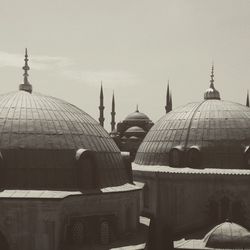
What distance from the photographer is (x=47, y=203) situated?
21.9 meters

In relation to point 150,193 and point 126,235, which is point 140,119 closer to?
point 150,193

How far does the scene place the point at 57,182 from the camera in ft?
77.8

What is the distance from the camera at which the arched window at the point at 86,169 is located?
2412 centimetres

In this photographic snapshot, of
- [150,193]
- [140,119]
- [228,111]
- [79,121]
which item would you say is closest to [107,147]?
[79,121]

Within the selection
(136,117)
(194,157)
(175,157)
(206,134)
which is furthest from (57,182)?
(136,117)

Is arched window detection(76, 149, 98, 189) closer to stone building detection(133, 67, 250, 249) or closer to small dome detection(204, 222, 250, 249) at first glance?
small dome detection(204, 222, 250, 249)

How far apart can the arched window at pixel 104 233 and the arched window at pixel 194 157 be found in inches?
383

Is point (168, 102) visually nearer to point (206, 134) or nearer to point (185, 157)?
point (206, 134)

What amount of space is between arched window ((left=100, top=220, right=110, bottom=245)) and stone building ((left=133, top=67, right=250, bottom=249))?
5475 millimetres

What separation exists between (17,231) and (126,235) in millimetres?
5528

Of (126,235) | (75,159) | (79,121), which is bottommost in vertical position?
(126,235)

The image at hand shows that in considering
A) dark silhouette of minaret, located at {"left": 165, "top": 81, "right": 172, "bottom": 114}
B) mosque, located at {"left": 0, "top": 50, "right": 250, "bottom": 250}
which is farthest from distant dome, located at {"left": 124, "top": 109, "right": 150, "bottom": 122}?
mosque, located at {"left": 0, "top": 50, "right": 250, "bottom": 250}

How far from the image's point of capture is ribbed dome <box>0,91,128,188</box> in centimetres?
2370

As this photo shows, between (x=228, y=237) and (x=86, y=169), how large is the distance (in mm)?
7269
